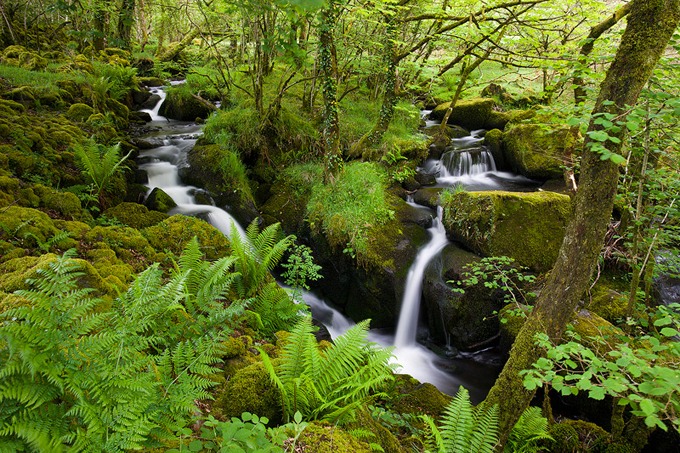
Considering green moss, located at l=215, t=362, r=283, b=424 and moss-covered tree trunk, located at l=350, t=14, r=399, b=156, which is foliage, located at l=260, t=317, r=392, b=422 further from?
moss-covered tree trunk, located at l=350, t=14, r=399, b=156

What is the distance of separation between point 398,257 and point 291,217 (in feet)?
7.68

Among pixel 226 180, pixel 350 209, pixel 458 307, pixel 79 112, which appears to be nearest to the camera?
pixel 458 307

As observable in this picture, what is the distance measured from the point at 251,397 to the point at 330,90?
5281 millimetres

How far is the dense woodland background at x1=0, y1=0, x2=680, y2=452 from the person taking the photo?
1667mm

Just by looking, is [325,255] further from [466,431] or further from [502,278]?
[466,431]

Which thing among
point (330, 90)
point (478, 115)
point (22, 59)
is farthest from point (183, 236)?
point (478, 115)

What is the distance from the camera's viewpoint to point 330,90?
6.31m

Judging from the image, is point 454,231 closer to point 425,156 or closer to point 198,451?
point 425,156

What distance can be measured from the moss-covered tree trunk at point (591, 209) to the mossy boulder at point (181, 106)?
10.6m

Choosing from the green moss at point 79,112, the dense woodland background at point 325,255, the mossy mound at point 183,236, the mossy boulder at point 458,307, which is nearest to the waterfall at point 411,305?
the mossy boulder at point 458,307

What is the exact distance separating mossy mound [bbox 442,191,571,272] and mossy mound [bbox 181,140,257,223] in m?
4.15

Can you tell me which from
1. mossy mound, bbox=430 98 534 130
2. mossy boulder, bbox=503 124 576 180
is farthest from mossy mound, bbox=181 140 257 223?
mossy mound, bbox=430 98 534 130

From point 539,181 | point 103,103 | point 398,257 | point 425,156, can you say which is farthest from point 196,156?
point 539,181

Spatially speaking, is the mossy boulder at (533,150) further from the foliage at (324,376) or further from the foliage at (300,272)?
the foliage at (324,376)
